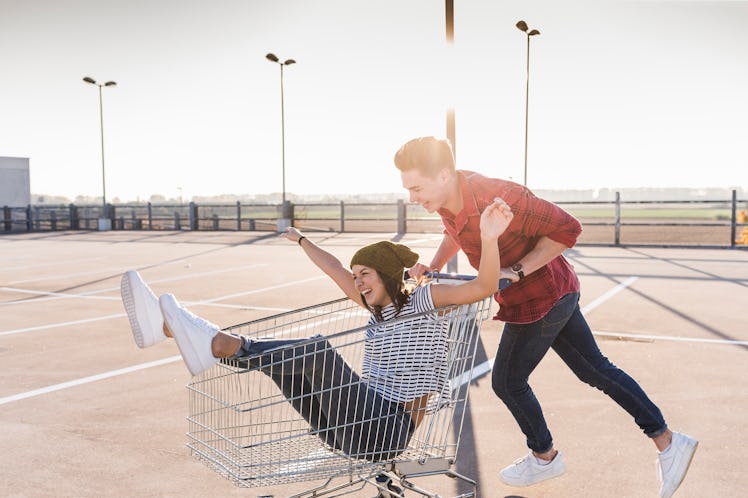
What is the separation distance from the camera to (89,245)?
2050 centimetres

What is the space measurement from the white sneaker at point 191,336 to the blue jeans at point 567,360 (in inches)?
54.9

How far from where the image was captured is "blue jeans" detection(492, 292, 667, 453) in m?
3.15

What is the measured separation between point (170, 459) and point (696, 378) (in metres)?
3.89

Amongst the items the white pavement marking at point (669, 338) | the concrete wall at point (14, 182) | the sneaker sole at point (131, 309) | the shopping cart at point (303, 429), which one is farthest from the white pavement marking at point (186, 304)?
the concrete wall at point (14, 182)

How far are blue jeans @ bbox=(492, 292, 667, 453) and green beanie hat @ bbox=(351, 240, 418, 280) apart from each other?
0.64 m

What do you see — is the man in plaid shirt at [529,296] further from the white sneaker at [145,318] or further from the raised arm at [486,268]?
the white sneaker at [145,318]

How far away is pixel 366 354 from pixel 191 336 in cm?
76

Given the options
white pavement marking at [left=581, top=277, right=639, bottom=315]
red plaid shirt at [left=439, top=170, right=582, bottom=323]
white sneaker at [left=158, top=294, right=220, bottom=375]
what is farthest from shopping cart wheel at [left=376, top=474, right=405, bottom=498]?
white pavement marking at [left=581, top=277, right=639, bottom=315]

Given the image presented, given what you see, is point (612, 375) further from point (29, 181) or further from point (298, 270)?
point (29, 181)

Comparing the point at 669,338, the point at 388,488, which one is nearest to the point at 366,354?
the point at 388,488

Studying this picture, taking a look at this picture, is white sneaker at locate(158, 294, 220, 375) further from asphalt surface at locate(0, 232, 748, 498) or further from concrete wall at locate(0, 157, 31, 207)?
concrete wall at locate(0, 157, 31, 207)

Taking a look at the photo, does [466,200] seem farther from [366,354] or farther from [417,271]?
Answer: [366,354]

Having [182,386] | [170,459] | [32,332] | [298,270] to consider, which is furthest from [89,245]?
[170,459]

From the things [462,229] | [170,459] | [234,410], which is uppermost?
[462,229]
